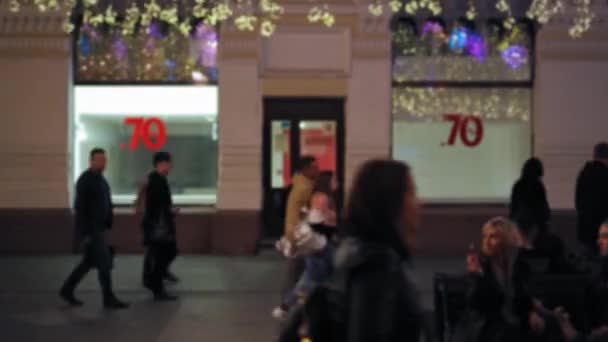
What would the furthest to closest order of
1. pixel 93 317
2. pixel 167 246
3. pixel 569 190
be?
1. pixel 569 190
2. pixel 167 246
3. pixel 93 317

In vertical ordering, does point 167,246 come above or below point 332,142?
below

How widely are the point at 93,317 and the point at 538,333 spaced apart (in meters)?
5.90

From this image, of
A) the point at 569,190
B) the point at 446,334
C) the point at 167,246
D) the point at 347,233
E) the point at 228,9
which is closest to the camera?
the point at 347,233

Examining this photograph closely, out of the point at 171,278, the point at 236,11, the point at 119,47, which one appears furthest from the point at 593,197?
the point at 119,47

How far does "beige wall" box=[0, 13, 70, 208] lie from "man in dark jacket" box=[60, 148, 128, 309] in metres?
4.01

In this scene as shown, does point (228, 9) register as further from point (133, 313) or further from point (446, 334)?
point (446, 334)

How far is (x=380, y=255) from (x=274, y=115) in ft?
37.0

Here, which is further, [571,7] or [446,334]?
[571,7]

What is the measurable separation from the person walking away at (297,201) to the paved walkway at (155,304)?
61 centimetres

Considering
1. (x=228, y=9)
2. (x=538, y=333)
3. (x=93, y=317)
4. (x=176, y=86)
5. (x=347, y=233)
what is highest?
(x=228, y=9)

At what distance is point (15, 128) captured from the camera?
46.8ft

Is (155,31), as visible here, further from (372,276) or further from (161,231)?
(372,276)

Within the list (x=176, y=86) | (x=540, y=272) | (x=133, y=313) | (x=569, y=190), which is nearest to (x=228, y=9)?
(x=176, y=86)

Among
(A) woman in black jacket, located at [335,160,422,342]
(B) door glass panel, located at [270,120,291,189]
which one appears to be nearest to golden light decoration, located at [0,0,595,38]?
(B) door glass panel, located at [270,120,291,189]
